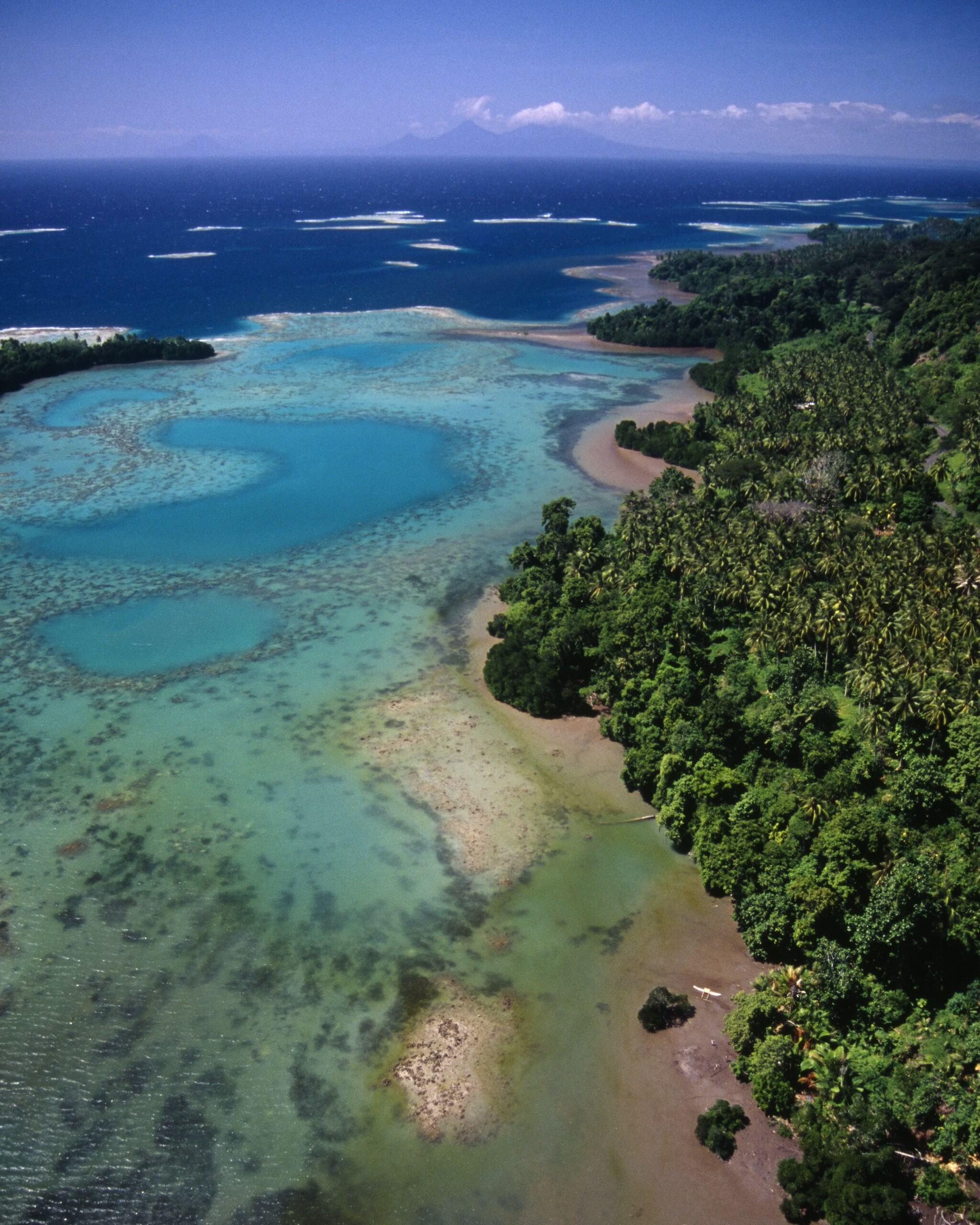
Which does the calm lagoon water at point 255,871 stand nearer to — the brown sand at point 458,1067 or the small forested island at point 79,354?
the brown sand at point 458,1067

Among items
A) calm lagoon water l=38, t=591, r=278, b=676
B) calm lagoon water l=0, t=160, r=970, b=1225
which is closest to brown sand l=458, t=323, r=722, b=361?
calm lagoon water l=0, t=160, r=970, b=1225

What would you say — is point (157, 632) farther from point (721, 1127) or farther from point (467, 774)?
point (721, 1127)

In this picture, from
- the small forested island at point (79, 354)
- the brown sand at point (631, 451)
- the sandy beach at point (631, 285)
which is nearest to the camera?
the brown sand at point (631, 451)

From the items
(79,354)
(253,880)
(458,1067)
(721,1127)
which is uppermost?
(79,354)

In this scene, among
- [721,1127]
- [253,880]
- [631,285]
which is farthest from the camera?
[631,285]

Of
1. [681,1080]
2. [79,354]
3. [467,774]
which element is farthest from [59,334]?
[681,1080]

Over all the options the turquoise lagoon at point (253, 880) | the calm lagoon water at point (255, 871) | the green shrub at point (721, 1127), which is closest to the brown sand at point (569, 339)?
the calm lagoon water at point (255, 871)
